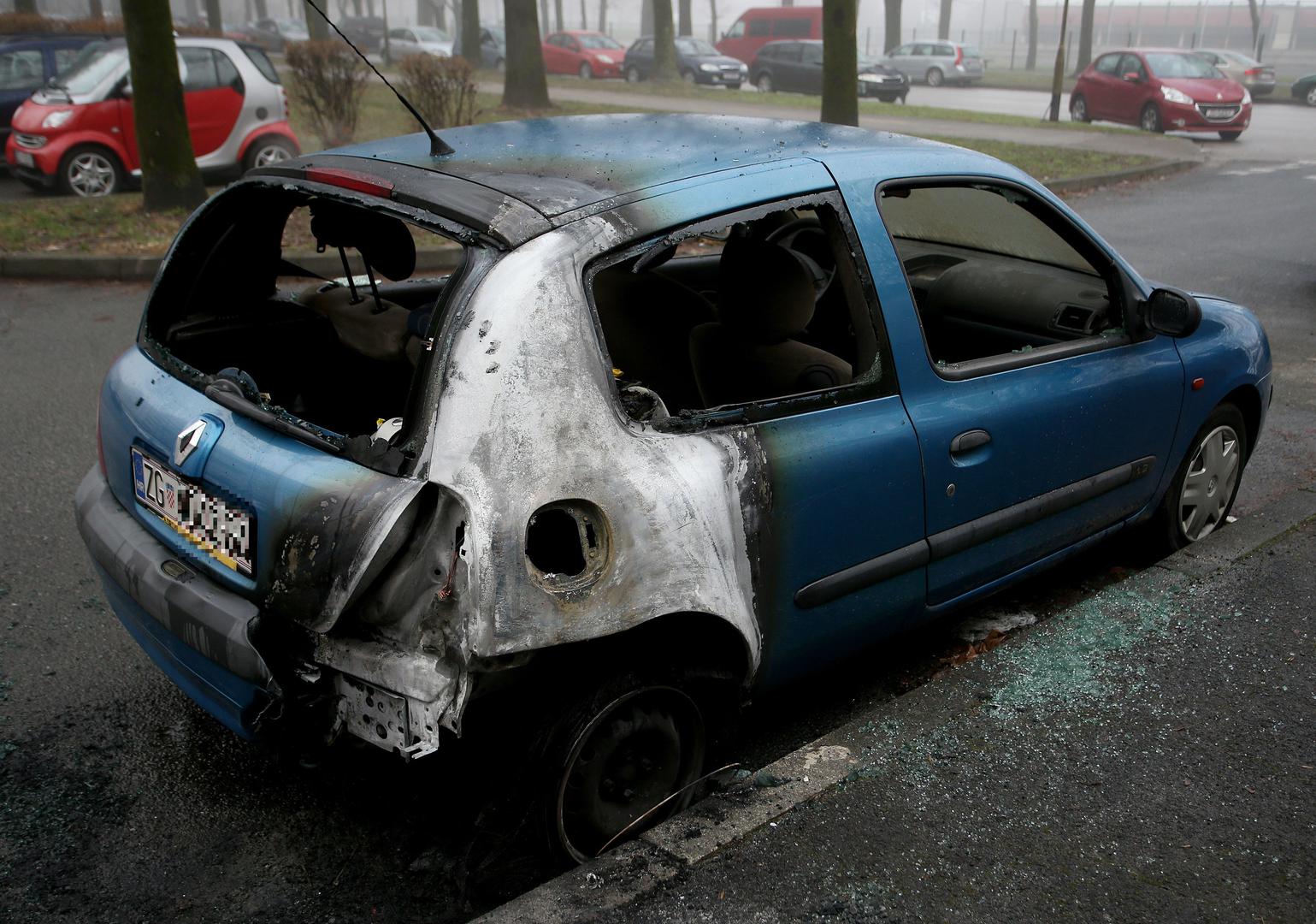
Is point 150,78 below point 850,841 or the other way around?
the other way around

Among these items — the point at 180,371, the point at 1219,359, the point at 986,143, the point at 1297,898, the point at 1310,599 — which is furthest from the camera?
the point at 986,143

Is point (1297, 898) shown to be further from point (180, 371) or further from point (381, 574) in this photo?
point (180, 371)

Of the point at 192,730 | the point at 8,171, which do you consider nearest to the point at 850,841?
the point at 192,730

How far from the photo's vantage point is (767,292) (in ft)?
10.2

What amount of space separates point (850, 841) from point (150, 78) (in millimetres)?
9766

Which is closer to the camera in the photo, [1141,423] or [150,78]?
[1141,423]

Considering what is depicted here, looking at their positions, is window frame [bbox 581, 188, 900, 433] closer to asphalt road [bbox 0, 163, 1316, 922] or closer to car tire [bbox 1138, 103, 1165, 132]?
asphalt road [bbox 0, 163, 1316, 922]

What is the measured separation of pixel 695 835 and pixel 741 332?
1.30m

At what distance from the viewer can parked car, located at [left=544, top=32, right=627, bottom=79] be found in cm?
3456

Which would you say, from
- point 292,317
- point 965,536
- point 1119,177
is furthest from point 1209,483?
point 1119,177

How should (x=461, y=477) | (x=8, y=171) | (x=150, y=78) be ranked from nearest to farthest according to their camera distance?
(x=461, y=477), (x=150, y=78), (x=8, y=171)

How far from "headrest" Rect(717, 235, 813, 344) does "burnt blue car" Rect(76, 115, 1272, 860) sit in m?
0.01

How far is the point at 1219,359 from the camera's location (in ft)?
13.4

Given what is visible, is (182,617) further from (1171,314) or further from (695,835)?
(1171,314)
